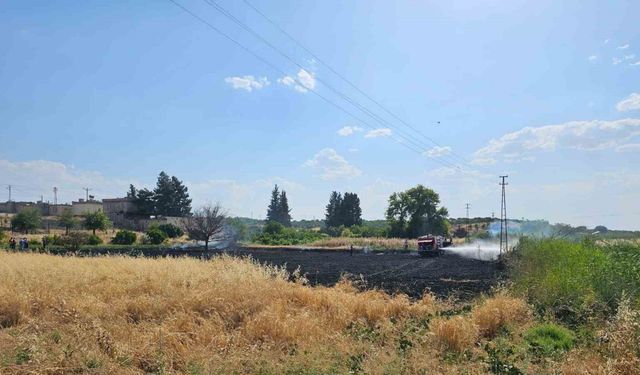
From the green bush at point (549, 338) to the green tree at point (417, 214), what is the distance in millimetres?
78971

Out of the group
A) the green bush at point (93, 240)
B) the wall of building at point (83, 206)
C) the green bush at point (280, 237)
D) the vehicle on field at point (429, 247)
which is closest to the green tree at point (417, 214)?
the green bush at point (280, 237)

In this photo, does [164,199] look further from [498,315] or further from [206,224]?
[498,315]

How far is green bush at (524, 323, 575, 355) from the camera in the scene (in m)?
7.75

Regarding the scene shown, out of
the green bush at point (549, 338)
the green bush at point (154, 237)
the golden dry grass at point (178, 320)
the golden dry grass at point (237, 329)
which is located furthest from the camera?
the green bush at point (154, 237)

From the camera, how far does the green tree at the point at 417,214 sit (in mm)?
87875

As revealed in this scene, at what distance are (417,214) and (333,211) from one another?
32.3m

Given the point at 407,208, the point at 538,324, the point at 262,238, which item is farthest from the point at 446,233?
the point at 538,324

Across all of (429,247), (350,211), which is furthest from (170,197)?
(429,247)

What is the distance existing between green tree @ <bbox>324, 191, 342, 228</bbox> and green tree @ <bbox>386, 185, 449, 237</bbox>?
79.4 ft

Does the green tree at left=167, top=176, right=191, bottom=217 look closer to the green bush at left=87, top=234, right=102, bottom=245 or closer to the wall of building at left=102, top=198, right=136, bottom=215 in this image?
the wall of building at left=102, top=198, right=136, bottom=215

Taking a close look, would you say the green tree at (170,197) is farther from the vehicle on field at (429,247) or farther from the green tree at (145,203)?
the vehicle on field at (429,247)

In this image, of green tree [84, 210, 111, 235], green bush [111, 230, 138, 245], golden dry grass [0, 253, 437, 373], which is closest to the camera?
golden dry grass [0, 253, 437, 373]

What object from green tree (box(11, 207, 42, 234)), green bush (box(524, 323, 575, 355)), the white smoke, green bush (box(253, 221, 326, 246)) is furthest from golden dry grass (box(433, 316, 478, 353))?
green tree (box(11, 207, 42, 234))

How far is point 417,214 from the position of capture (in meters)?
88.8
